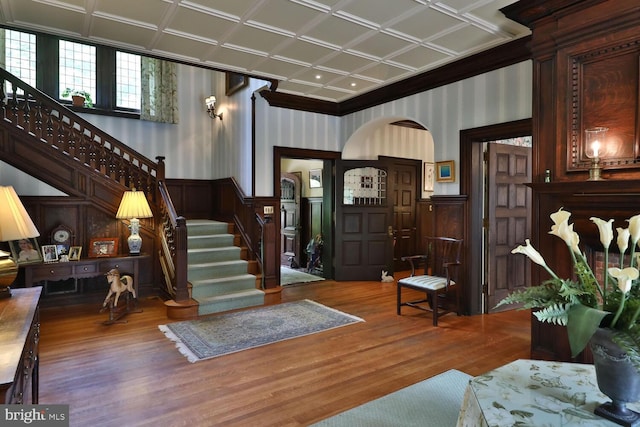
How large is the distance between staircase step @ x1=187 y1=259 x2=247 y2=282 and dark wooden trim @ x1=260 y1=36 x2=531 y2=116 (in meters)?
2.63

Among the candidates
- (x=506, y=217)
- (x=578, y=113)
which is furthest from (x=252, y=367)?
(x=506, y=217)

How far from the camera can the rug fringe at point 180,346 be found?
336cm

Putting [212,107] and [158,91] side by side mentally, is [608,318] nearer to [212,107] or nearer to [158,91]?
[212,107]

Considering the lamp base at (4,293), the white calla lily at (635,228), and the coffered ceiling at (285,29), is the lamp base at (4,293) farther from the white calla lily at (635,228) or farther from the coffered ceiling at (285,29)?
the white calla lily at (635,228)

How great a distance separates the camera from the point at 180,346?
11.9 feet

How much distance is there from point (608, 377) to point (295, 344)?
9.17ft

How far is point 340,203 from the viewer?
21.6 ft

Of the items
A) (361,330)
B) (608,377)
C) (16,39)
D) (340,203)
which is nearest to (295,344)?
(361,330)

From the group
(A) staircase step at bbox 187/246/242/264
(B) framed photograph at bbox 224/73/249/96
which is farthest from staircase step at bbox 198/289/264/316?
(B) framed photograph at bbox 224/73/249/96

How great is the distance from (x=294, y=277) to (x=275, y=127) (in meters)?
2.82

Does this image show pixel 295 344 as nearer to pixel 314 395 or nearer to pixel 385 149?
pixel 314 395

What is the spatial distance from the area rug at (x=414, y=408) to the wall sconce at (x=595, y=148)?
1871mm

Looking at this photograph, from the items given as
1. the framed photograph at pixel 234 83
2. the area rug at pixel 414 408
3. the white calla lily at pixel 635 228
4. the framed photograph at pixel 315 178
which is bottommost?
the area rug at pixel 414 408

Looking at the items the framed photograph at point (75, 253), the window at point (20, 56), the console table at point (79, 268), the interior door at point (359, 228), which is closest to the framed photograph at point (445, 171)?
the interior door at point (359, 228)
